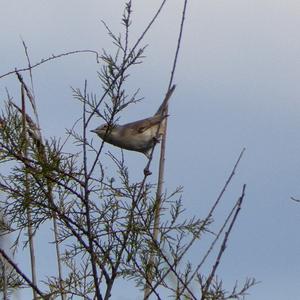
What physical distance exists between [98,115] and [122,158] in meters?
0.31

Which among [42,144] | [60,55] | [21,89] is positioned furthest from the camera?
[60,55]

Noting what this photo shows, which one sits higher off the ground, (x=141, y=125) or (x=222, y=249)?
(x=141, y=125)

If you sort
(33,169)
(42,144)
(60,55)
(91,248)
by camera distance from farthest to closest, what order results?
(60,55) < (42,144) < (33,169) < (91,248)

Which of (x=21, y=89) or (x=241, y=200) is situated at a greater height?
(x=21, y=89)

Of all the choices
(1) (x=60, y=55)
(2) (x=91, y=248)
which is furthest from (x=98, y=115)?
(1) (x=60, y=55)

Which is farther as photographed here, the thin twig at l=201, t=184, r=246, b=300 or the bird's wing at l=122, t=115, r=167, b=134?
the bird's wing at l=122, t=115, r=167, b=134

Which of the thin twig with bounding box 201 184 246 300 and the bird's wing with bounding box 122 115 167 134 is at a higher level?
the bird's wing with bounding box 122 115 167 134

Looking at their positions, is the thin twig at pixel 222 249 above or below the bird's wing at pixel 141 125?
below

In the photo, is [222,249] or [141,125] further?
[141,125]

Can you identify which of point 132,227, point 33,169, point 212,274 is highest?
point 33,169

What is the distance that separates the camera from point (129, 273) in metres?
2.39

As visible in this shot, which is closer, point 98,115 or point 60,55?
point 98,115

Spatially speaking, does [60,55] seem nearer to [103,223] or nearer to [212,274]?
[103,223]

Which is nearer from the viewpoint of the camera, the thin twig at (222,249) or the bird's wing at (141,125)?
the thin twig at (222,249)
